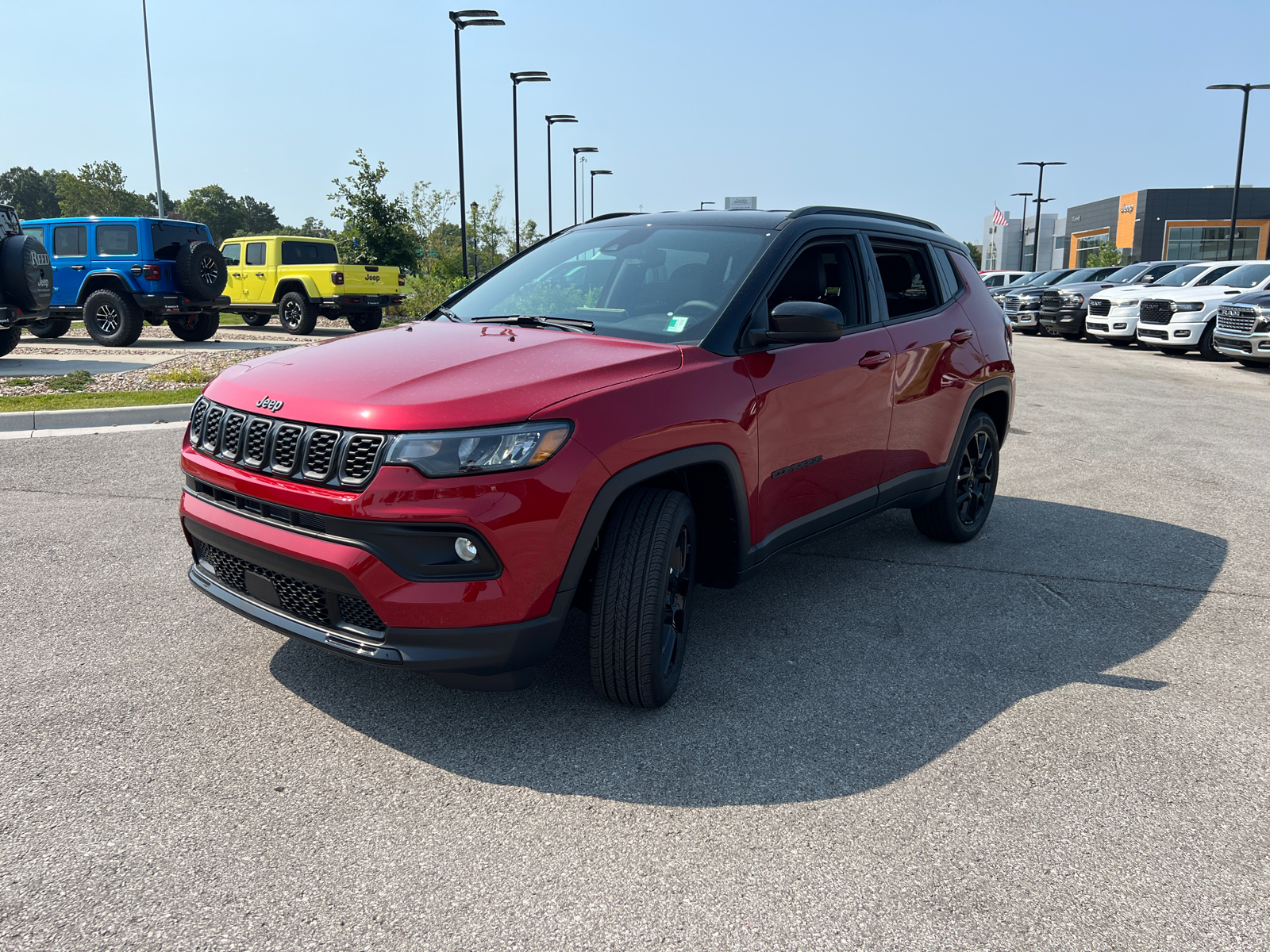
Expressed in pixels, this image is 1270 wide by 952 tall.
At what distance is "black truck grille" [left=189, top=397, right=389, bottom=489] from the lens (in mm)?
2836

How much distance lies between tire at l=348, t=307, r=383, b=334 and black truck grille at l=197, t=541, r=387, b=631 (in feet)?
56.8

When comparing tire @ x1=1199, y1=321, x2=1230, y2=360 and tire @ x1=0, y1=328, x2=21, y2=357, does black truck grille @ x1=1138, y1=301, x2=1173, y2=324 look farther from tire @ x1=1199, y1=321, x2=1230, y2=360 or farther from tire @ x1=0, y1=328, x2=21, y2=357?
tire @ x1=0, y1=328, x2=21, y2=357

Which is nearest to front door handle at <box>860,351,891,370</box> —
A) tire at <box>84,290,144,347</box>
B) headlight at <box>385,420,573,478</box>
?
headlight at <box>385,420,573,478</box>

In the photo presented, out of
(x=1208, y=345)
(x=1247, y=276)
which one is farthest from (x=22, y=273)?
(x=1247, y=276)

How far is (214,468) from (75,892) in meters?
1.34

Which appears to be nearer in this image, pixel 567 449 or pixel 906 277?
pixel 567 449

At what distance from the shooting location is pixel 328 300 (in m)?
19.1

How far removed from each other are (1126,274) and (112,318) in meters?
22.9

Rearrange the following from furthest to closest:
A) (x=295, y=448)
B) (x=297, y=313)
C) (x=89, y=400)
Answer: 1. (x=297, y=313)
2. (x=89, y=400)
3. (x=295, y=448)

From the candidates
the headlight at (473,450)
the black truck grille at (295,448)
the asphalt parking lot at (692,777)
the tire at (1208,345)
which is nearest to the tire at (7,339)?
the asphalt parking lot at (692,777)

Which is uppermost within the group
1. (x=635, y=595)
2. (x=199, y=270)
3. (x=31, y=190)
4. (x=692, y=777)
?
(x=31, y=190)

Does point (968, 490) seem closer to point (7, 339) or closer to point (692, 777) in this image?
point (692, 777)

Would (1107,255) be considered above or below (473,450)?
above

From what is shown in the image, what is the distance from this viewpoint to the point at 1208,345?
752 inches
